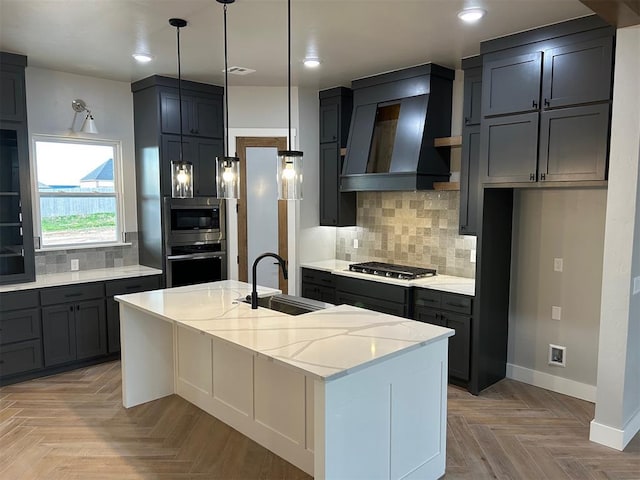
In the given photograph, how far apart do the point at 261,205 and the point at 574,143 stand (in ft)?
11.4

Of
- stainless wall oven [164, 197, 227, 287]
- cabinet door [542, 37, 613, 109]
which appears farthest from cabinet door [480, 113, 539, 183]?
stainless wall oven [164, 197, 227, 287]

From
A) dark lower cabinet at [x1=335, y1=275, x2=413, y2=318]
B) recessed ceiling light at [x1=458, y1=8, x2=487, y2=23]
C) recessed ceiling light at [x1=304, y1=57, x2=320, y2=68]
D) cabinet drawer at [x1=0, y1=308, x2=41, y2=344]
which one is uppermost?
recessed ceiling light at [x1=304, y1=57, x2=320, y2=68]

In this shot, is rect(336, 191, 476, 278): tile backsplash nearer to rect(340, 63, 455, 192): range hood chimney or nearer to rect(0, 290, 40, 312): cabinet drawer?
rect(340, 63, 455, 192): range hood chimney

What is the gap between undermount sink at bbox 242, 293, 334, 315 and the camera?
3.31 metres

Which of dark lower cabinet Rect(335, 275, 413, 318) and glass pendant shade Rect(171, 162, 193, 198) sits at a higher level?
glass pendant shade Rect(171, 162, 193, 198)

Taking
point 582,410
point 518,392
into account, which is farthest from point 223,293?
point 582,410

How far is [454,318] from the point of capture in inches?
165

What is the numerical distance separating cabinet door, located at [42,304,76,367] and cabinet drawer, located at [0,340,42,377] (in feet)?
0.22

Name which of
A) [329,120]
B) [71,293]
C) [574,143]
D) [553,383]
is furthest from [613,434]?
[71,293]

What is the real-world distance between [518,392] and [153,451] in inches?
115

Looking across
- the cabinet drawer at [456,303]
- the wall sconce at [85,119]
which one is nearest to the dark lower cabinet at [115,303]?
the wall sconce at [85,119]

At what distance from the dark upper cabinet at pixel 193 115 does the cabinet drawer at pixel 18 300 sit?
199cm

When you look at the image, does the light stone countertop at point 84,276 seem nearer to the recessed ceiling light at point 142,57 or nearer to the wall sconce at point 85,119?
the wall sconce at point 85,119

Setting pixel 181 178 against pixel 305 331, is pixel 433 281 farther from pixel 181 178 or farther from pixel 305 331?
pixel 181 178
